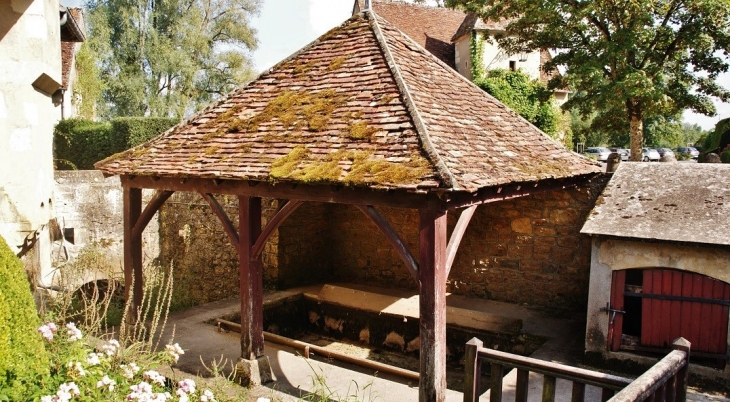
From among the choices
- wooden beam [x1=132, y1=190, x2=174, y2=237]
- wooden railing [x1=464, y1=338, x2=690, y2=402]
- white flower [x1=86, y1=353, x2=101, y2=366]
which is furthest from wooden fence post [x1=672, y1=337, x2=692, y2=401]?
wooden beam [x1=132, y1=190, x2=174, y2=237]

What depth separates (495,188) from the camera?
5.27 metres

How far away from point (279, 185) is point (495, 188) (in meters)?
2.03

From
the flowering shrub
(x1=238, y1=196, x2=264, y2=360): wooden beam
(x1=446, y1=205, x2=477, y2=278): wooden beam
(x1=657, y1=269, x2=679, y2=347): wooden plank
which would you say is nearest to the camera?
the flowering shrub

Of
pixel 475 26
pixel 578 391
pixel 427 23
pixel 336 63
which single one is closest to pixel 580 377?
pixel 578 391

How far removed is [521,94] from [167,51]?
1465cm

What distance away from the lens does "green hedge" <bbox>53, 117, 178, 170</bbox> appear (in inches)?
790

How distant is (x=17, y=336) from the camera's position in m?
3.60

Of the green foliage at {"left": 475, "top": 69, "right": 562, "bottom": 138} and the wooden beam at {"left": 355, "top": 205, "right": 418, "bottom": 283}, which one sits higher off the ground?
the green foliage at {"left": 475, "top": 69, "right": 562, "bottom": 138}

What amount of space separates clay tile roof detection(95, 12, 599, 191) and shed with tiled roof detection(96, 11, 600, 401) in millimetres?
18

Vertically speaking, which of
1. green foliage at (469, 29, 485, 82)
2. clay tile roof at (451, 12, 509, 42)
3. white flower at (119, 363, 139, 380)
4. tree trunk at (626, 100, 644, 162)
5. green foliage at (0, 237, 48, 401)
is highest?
clay tile roof at (451, 12, 509, 42)

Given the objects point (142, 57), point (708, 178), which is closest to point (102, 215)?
point (708, 178)

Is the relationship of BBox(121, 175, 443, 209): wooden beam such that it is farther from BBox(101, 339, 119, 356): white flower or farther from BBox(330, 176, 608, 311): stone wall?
BBox(330, 176, 608, 311): stone wall

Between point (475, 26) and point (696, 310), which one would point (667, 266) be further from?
point (475, 26)

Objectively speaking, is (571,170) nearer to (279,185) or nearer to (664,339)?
(664,339)
